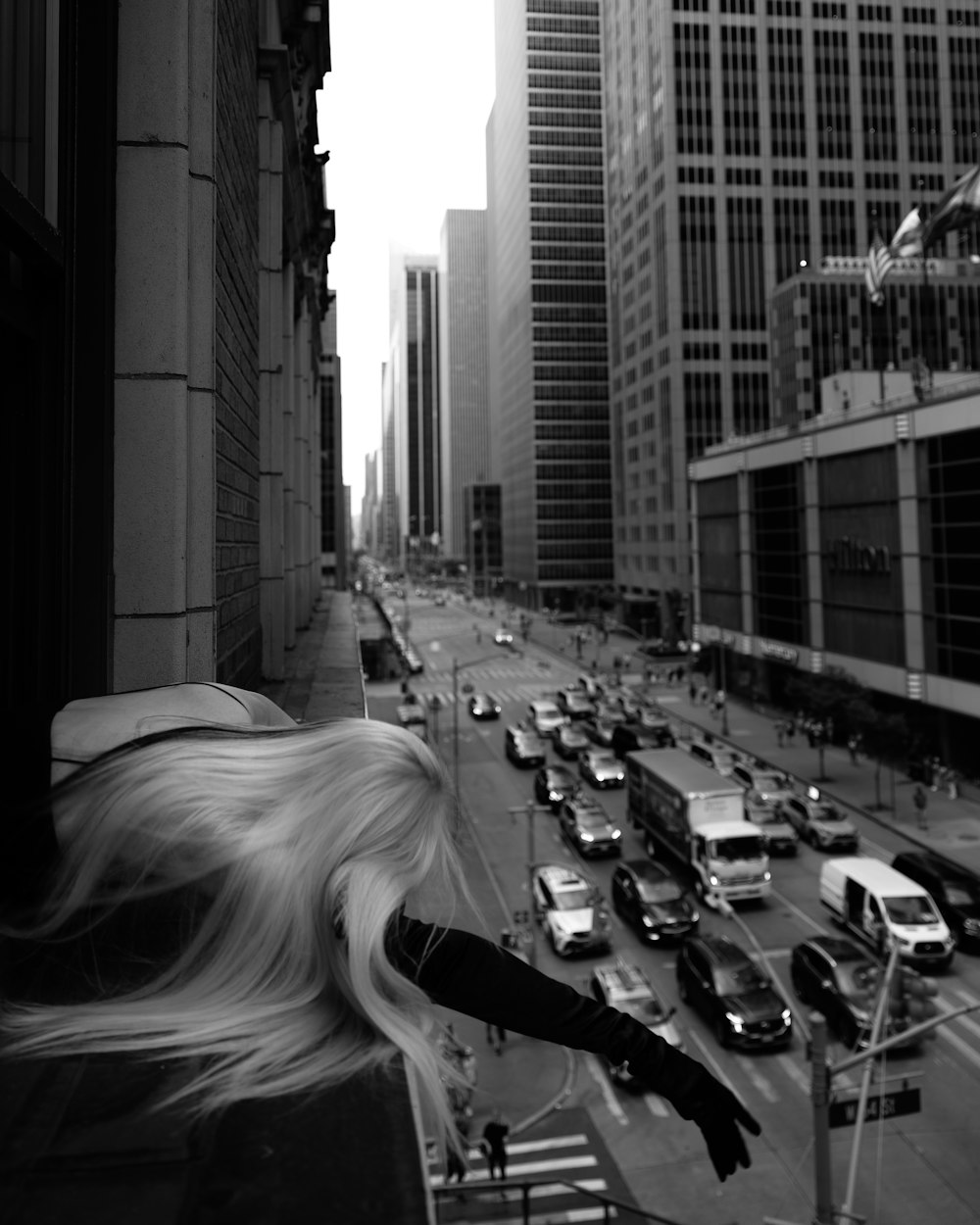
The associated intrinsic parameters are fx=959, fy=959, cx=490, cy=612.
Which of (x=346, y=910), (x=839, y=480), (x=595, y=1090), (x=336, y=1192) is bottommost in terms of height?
(x=595, y=1090)

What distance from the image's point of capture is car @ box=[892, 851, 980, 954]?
23.2 m

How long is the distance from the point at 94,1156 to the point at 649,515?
358ft

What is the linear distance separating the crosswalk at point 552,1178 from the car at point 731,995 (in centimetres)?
391

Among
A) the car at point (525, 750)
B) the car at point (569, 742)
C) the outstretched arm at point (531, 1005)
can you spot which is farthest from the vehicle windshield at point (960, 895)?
the outstretched arm at point (531, 1005)

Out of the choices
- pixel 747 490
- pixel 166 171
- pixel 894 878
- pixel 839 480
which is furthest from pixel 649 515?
pixel 166 171

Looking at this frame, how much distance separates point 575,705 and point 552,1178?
4552 cm

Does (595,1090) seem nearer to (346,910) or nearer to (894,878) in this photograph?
Answer: (894,878)

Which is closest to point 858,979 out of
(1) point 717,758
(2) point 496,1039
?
(2) point 496,1039

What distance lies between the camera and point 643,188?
109562 mm

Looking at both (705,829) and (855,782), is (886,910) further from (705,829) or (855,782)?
(855,782)

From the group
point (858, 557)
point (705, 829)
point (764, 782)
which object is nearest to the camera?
point (705, 829)

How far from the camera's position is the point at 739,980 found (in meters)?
19.6

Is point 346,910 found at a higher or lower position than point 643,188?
lower

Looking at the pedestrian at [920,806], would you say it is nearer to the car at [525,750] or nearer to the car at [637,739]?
the car at [637,739]
